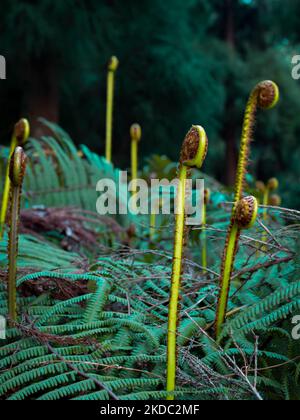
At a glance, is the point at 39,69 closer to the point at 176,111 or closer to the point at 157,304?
the point at 176,111

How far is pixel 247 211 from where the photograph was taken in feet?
2.02

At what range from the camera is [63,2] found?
564cm

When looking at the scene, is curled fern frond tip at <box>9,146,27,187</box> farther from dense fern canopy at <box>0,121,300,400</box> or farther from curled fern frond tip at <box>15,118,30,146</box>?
curled fern frond tip at <box>15,118,30,146</box>

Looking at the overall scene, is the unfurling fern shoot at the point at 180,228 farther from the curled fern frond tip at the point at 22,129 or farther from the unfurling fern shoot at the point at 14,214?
the curled fern frond tip at the point at 22,129

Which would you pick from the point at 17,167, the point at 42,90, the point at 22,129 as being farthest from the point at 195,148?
the point at 42,90

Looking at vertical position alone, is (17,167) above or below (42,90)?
below

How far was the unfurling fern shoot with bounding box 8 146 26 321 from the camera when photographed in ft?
2.30

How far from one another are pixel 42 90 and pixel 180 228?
228 inches

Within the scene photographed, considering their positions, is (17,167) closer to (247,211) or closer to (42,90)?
(247,211)

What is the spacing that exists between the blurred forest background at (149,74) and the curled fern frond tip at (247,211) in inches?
169

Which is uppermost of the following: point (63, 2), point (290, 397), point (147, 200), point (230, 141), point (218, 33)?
point (218, 33)

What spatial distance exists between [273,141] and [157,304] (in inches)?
363
